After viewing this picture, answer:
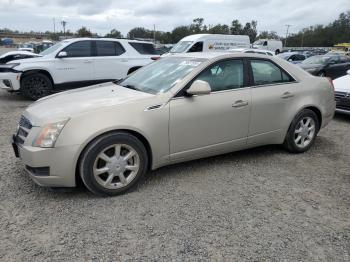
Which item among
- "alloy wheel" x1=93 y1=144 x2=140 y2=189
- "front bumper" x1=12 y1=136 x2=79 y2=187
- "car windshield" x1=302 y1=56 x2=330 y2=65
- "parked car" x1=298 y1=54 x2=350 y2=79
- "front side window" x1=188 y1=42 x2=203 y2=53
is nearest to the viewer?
"front bumper" x1=12 y1=136 x2=79 y2=187

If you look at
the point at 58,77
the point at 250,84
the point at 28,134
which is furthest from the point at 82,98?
the point at 58,77

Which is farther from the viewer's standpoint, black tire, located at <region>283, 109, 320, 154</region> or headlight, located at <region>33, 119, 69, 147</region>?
black tire, located at <region>283, 109, 320, 154</region>

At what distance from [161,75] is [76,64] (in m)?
5.82

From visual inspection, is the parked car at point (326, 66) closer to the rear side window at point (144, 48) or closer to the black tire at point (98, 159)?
the rear side window at point (144, 48)

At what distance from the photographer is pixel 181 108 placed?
3.79 metres

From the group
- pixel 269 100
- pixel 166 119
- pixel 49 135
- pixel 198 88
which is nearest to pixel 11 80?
pixel 49 135

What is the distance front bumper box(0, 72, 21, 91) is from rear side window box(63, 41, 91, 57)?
1507 mm

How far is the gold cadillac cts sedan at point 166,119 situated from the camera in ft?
10.9

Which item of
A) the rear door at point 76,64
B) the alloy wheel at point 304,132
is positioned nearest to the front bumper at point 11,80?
the rear door at point 76,64

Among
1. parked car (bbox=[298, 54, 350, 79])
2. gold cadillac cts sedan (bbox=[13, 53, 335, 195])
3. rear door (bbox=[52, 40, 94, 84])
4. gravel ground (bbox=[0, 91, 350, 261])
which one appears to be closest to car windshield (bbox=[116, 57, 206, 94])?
gold cadillac cts sedan (bbox=[13, 53, 335, 195])

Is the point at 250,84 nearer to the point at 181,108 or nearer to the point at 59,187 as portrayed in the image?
the point at 181,108

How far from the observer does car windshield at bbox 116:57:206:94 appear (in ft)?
13.1

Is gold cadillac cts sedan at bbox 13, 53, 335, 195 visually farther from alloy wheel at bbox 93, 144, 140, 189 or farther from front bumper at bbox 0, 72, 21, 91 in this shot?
front bumper at bbox 0, 72, 21, 91

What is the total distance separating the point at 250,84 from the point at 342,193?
1.72 meters
